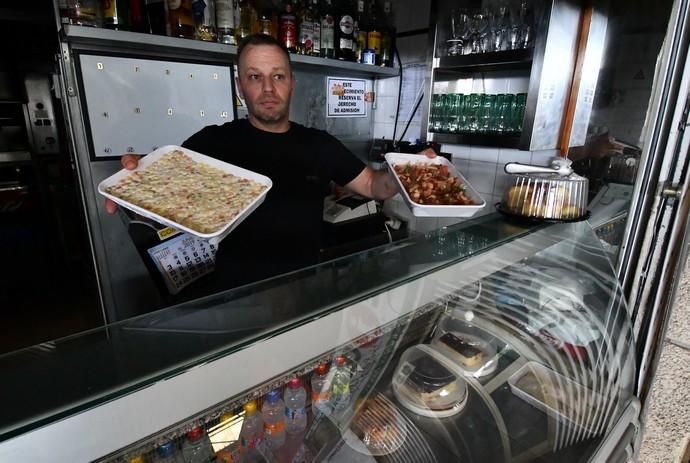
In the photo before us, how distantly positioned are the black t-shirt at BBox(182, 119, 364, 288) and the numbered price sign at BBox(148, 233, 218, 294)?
254 millimetres

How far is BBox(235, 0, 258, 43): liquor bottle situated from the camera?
1.99 meters

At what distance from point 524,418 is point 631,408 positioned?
0.52 m

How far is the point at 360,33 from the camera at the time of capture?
2.49 meters

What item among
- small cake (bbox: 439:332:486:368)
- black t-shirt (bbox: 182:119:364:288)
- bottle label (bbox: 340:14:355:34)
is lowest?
small cake (bbox: 439:332:486:368)

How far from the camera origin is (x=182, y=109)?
6.29ft

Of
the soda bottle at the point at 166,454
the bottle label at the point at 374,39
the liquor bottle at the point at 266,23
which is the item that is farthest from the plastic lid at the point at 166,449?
the bottle label at the point at 374,39

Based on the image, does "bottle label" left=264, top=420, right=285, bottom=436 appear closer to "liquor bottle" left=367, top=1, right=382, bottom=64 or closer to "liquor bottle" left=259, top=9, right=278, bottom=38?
"liquor bottle" left=259, top=9, right=278, bottom=38

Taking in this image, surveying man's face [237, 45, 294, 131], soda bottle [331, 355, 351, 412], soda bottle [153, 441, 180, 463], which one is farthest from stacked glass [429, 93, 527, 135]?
soda bottle [153, 441, 180, 463]

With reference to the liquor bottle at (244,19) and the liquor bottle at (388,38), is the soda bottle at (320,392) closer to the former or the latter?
the liquor bottle at (244,19)

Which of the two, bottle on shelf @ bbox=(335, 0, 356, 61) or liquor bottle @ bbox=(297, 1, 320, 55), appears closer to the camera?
liquor bottle @ bbox=(297, 1, 320, 55)

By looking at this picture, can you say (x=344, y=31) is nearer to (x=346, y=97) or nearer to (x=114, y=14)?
(x=346, y=97)

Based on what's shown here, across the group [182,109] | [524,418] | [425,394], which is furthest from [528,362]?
[182,109]

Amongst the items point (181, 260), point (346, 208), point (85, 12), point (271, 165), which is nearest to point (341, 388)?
point (271, 165)

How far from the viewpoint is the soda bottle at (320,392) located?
0.85 meters
